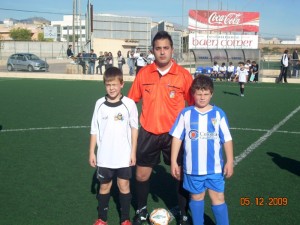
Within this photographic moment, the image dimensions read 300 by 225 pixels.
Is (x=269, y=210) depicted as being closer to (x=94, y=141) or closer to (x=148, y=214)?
(x=148, y=214)

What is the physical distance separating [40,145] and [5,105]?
6710 millimetres

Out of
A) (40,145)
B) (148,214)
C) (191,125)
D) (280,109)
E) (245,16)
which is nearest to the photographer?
(191,125)

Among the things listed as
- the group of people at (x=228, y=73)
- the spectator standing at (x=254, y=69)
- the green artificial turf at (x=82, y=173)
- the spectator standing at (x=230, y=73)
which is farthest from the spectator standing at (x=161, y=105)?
the spectator standing at (x=230, y=73)

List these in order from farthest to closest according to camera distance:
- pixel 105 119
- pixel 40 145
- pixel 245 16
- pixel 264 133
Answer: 1. pixel 245 16
2. pixel 264 133
3. pixel 40 145
4. pixel 105 119

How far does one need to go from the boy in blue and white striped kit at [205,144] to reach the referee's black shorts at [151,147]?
1.49ft

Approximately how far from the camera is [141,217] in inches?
177

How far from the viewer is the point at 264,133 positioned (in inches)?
365

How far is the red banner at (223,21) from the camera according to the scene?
36406 millimetres

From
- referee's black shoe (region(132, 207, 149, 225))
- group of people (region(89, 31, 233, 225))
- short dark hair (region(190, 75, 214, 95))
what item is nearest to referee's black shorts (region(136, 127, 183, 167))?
group of people (region(89, 31, 233, 225))

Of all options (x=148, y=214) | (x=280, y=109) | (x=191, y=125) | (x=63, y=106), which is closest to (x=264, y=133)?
(x=280, y=109)

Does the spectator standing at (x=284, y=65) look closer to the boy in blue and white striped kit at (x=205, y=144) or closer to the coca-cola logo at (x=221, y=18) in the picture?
the coca-cola logo at (x=221, y=18)

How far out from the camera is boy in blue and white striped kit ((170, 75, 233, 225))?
3.71 m

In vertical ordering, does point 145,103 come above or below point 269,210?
above
